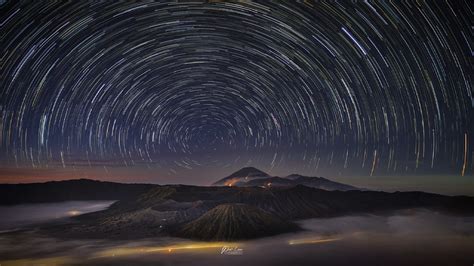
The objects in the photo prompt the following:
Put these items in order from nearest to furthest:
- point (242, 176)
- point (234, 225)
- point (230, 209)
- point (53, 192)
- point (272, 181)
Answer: point (234, 225), point (230, 209), point (242, 176), point (272, 181), point (53, 192)

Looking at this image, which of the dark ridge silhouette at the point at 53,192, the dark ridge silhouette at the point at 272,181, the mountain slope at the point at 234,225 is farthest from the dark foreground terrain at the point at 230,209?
the dark ridge silhouette at the point at 53,192

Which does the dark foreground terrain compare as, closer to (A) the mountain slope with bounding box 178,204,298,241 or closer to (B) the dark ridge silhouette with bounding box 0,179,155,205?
(A) the mountain slope with bounding box 178,204,298,241

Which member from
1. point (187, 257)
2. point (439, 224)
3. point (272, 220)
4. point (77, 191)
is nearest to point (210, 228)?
point (272, 220)

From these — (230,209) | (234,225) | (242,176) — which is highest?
(242,176)

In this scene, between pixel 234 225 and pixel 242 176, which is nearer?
pixel 234 225

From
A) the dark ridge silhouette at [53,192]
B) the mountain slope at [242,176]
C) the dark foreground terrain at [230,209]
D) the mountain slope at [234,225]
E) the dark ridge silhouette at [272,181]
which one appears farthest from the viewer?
the dark ridge silhouette at [53,192]

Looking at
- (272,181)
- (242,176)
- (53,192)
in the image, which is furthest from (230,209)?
(53,192)

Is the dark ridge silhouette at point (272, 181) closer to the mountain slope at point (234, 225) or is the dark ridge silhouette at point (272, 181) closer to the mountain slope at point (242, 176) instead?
the mountain slope at point (242, 176)

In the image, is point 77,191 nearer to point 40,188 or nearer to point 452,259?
point 40,188

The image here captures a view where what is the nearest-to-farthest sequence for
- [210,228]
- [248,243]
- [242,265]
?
[242,265]
[248,243]
[210,228]

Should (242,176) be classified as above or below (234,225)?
above

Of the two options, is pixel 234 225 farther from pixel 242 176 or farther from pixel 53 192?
pixel 53 192
